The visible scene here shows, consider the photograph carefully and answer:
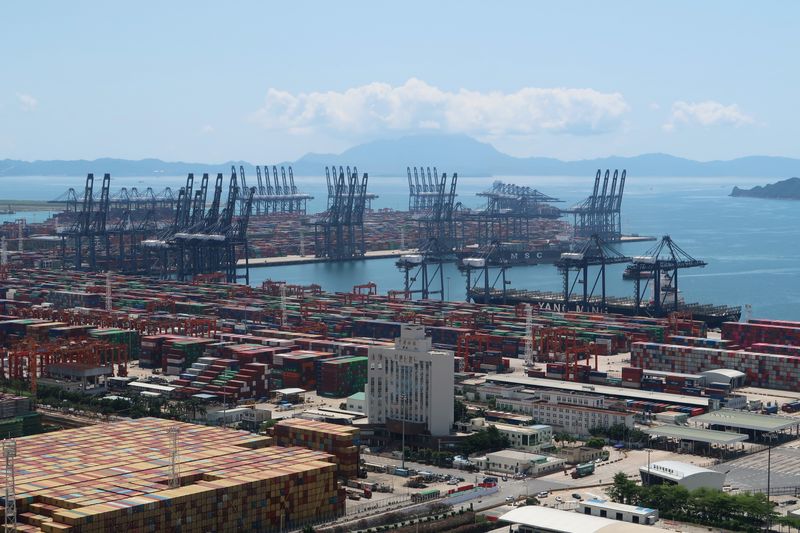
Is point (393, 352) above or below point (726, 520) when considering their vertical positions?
above

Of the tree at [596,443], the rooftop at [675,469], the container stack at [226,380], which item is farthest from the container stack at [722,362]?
the rooftop at [675,469]

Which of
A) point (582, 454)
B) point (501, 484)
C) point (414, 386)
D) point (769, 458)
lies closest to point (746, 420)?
point (769, 458)

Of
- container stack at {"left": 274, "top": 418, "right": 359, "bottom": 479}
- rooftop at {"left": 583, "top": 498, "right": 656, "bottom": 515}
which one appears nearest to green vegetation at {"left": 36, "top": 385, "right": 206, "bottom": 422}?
container stack at {"left": 274, "top": 418, "right": 359, "bottom": 479}

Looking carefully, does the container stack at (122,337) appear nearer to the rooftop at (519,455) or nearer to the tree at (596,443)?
the rooftop at (519,455)

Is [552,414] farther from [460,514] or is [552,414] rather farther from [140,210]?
[140,210]

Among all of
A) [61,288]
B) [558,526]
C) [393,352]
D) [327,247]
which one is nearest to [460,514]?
[558,526]

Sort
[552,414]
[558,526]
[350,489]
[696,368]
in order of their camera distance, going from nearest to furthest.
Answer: [558,526], [350,489], [552,414], [696,368]
